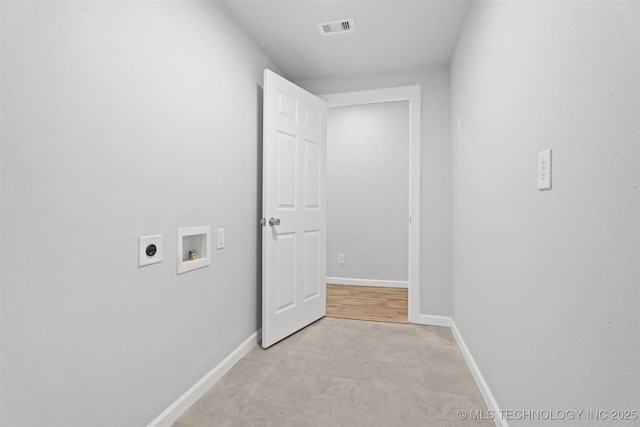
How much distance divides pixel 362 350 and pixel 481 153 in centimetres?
158

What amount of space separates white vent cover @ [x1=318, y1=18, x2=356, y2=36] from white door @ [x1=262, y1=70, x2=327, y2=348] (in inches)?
18.4

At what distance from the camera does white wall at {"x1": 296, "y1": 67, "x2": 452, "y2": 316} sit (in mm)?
2805

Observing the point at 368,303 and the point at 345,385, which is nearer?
the point at 345,385

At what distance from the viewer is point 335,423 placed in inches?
59.4

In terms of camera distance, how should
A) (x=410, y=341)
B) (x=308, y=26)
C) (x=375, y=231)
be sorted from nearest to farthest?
(x=308, y=26)
(x=410, y=341)
(x=375, y=231)

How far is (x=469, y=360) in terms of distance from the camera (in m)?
2.02

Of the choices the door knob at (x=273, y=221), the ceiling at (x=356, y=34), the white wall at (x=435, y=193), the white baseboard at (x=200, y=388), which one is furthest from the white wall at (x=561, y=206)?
the white baseboard at (x=200, y=388)

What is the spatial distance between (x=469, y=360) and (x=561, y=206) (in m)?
1.51

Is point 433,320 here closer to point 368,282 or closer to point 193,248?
point 368,282

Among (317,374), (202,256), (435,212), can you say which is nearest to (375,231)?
(435,212)

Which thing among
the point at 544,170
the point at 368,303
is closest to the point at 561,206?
the point at 544,170

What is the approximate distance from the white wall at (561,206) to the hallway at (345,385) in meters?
0.33

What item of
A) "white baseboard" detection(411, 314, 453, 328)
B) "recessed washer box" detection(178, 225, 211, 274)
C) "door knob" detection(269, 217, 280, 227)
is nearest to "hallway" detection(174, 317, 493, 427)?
"white baseboard" detection(411, 314, 453, 328)

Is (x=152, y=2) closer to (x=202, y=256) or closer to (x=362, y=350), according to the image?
(x=202, y=256)
